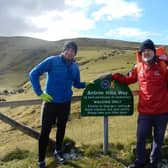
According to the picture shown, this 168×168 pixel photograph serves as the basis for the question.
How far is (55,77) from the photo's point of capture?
8.35m

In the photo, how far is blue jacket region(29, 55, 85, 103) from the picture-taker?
8266 mm

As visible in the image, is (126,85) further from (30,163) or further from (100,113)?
(30,163)

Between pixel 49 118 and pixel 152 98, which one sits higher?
pixel 152 98

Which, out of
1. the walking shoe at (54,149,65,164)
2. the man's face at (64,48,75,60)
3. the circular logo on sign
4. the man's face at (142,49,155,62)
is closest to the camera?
→ the man's face at (142,49,155,62)

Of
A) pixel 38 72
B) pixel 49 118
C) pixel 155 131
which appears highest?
pixel 38 72

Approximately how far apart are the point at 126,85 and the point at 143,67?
3.34 feet

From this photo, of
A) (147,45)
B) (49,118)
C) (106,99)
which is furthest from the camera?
(106,99)

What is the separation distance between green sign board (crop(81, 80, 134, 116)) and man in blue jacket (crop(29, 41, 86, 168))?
0.61 m

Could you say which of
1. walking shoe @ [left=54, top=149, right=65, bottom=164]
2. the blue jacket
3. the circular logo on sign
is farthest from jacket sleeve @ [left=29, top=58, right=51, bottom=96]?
walking shoe @ [left=54, top=149, right=65, bottom=164]

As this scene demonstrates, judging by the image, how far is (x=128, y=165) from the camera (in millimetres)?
8961

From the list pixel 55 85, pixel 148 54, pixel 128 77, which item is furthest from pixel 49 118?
pixel 148 54

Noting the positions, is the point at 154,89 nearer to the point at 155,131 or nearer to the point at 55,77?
the point at 155,131

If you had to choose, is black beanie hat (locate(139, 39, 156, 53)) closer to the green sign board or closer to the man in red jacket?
the man in red jacket

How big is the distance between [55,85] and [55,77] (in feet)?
0.54
